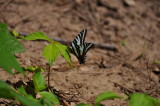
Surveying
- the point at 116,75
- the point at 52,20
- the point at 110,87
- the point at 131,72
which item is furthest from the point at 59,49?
the point at 52,20

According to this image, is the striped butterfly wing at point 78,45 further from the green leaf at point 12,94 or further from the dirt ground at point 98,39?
the green leaf at point 12,94

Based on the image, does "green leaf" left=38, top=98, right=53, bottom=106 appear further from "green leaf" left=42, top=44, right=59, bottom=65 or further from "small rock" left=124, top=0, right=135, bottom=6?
"small rock" left=124, top=0, right=135, bottom=6

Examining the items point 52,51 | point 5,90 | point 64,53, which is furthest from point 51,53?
point 5,90

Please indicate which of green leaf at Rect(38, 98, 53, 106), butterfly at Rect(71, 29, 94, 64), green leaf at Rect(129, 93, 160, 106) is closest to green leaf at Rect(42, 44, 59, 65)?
green leaf at Rect(38, 98, 53, 106)

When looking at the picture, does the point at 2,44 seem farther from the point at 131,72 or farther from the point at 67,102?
the point at 131,72

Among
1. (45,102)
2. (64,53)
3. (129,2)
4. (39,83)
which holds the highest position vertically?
(129,2)

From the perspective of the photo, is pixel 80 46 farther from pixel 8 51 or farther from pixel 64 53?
pixel 8 51
